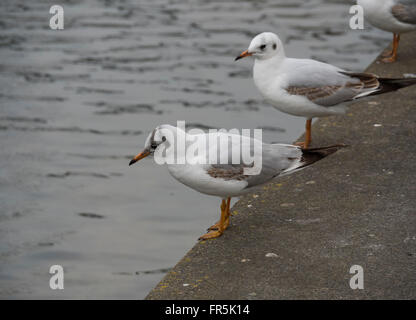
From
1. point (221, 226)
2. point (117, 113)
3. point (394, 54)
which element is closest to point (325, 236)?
point (221, 226)

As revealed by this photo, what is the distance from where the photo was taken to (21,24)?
12.7 metres

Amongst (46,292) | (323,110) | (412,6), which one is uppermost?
(412,6)

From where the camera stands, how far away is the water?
21.6ft

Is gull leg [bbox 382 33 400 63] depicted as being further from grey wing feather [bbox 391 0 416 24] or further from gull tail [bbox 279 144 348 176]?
gull tail [bbox 279 144 348 176]

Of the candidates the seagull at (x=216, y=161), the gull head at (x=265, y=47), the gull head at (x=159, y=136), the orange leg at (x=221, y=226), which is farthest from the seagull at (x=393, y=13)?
the gull head at (x=159, y=136)

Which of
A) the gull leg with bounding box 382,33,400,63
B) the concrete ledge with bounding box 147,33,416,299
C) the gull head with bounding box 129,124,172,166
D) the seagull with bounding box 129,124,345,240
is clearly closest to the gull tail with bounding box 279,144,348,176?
the seagull with bounding box 129,124,345,240

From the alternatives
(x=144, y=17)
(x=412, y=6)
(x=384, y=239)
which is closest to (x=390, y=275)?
(x=384, y=239)

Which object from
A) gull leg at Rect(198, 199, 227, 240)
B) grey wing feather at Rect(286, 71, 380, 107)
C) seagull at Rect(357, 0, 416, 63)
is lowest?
gull leg at Rect(198, 199, 227, 240)

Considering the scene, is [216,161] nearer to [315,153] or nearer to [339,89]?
[315,153]

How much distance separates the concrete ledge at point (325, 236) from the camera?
14.0ft

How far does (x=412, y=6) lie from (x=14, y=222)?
5.11 m

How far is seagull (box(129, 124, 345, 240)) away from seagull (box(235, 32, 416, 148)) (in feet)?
3.73

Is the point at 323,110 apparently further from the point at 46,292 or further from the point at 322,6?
the point at 322,6

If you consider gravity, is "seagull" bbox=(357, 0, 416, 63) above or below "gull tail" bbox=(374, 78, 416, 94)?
above
